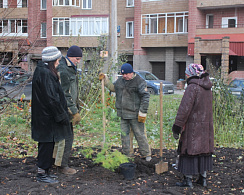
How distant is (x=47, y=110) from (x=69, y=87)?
0.66 m

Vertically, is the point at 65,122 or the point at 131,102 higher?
the point at 131,102

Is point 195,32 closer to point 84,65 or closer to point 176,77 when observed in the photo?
point 176,77

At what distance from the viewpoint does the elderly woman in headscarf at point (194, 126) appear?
5230 mm

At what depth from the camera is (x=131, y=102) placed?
6.61 metres

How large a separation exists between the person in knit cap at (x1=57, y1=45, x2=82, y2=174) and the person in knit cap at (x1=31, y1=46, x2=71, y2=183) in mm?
289

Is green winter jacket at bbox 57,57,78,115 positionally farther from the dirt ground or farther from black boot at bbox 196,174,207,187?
black boot at bbox 196,174,207,187

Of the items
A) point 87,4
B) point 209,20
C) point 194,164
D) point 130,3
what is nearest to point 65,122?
point 194,164

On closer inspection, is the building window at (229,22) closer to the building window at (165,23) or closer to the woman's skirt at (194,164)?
the building window at (165,23)

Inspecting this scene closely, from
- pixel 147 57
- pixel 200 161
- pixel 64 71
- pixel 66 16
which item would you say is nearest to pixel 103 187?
pixel 200 161

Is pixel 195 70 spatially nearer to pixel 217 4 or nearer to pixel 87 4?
pixel 217 4

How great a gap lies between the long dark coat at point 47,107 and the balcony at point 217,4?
29008 millimetres

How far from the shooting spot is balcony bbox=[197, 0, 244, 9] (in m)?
31.1

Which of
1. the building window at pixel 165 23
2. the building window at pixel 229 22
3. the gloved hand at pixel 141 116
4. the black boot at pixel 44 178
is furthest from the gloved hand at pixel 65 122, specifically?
the building window at pixel 165 23

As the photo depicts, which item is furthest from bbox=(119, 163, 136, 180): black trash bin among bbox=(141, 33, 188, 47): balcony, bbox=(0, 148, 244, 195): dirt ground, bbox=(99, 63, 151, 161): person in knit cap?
bbox=(141, 33, 188, 47): balcony
